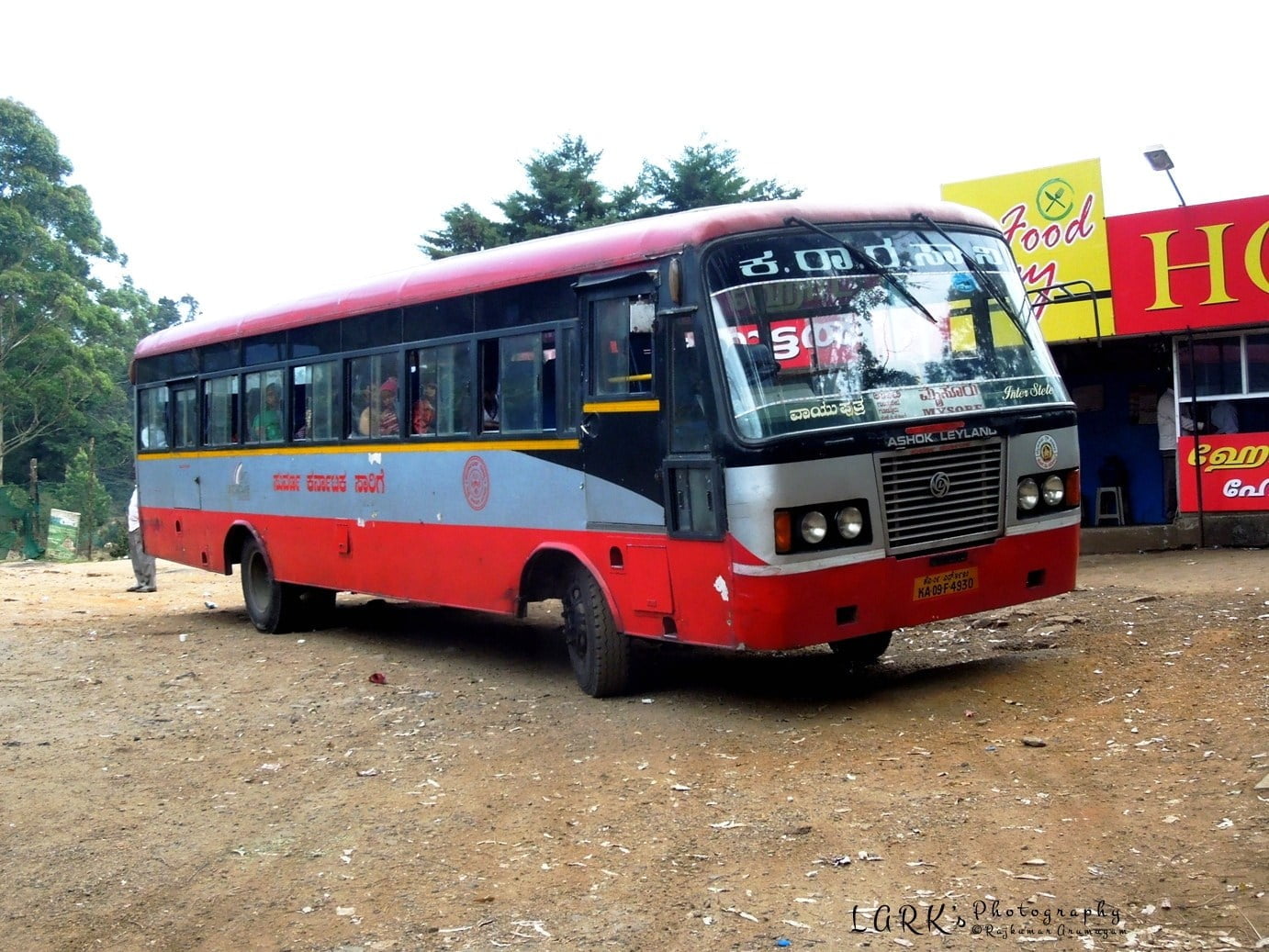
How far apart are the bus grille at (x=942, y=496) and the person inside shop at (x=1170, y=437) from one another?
8766 millimetres

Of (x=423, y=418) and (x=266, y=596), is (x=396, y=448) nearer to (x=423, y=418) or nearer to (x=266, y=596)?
(x=423, y=418)

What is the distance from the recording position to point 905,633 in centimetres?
1066

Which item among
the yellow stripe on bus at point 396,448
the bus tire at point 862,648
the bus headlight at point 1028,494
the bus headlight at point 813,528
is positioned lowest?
Answer: the bus tire at point 862,648

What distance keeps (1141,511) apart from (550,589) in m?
11.3

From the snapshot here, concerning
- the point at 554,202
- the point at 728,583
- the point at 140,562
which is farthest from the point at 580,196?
the point at 728,583

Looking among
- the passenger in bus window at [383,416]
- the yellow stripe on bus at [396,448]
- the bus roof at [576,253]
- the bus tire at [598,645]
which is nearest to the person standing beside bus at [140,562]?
the yellow stripe on bus at [396,448]

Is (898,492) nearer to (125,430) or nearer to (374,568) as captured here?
(374,568)

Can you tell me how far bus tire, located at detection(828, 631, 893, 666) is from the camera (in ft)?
29.8

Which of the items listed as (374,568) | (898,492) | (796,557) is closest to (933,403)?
(898,492)

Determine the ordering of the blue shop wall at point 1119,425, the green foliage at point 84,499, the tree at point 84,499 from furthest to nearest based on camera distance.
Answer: the green foliage at point 84,499 < the tree at point 84,499 < the blue shop wall at point 1119,425

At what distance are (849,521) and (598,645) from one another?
6.84 ft

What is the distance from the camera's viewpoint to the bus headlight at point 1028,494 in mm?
7852

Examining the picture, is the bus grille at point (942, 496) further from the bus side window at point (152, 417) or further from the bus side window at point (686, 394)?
the bus side window at point (152, 417)

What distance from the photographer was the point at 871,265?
25.0 feet
